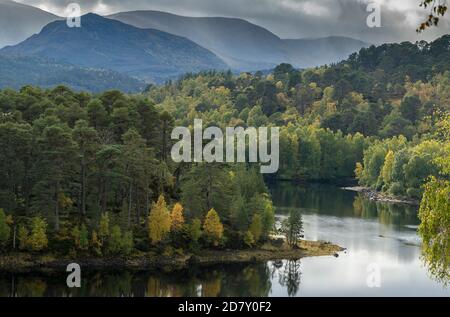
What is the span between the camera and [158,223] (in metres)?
50.0

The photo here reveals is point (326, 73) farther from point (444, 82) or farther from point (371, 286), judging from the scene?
point (371, 286)

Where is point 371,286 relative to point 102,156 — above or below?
below

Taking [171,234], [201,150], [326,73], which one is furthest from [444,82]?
[171,234]

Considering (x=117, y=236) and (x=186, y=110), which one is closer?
(x=117, y=236)

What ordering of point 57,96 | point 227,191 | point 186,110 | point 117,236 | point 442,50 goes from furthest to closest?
point 442,50, point 186,110, point 57,96, point 227,191, point 117,236

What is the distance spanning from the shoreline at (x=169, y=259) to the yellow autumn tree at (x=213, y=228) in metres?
1.10

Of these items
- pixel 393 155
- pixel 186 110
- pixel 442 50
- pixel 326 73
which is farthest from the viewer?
pixel 442 50

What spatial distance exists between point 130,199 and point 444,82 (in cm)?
12539

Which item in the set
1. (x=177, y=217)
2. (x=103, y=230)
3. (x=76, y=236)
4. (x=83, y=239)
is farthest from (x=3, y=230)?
(x=177, y=217)

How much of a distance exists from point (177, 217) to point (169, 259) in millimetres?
3762

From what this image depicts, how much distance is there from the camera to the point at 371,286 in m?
43.2

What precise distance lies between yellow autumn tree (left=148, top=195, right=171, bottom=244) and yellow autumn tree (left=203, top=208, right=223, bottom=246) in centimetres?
325

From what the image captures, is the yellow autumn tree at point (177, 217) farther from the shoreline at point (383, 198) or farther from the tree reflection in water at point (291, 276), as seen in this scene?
the shoreline at point (383, 198)

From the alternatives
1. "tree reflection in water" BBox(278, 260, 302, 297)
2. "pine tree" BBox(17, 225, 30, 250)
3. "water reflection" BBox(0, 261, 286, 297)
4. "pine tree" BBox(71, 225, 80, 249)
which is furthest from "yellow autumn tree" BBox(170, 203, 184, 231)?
"pine tree" BBox(17, 225, 30, 250)
